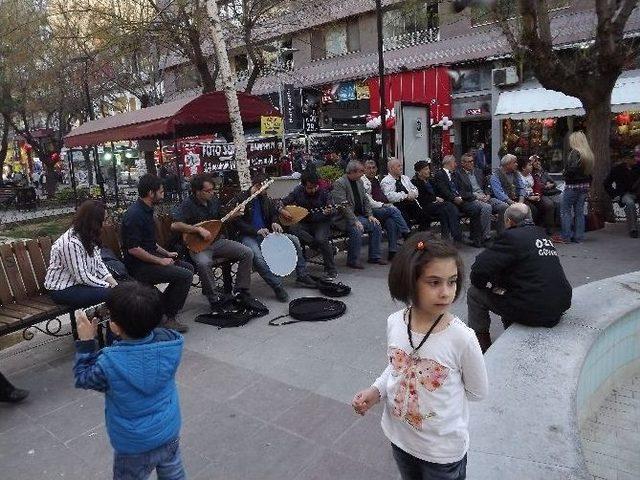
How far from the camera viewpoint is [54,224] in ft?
50.5

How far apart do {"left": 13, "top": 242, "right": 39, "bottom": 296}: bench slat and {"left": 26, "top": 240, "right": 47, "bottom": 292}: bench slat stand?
0.03m

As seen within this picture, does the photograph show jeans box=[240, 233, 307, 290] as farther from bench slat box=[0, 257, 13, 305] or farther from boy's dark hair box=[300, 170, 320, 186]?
bench slat box=[0, 257, 13, 305]

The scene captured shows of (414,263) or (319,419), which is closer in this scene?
(414,263)

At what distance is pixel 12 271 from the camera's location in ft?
15.1

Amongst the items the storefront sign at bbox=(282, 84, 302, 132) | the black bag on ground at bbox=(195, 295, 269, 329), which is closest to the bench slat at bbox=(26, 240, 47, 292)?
the black bag on ground at bbox=(195, 295, 269, 329)

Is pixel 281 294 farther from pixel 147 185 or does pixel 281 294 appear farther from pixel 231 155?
pixel 231 155

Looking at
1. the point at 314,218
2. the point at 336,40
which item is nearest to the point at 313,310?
the point at 314,218

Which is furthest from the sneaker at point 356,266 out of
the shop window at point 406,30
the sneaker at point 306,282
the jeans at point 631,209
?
the shop window at point 406,30

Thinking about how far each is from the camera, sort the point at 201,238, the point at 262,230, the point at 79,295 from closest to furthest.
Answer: the point at 79,295 → the point at 201,238 → the point at 262,230

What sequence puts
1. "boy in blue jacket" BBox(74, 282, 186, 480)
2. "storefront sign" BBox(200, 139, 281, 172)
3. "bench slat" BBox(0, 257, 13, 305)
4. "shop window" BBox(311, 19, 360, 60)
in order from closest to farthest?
1. "boy in blue jacket" BBox(74, 282, 186, 480)
2. "bench slat" BBox(0, 257, 13, 305)
3. "storefront sign" BBox(200, 139, 281, 172)
4. "shop window" BBox(311, 19, 360, 60)

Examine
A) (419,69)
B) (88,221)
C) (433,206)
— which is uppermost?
(419,69)

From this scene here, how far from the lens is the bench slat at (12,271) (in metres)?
4.57

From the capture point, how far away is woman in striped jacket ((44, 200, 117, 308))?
13.8 feet

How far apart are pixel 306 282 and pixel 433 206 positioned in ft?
9.22
